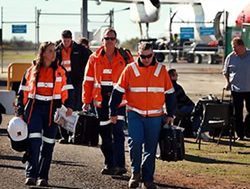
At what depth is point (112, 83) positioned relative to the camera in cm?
1152

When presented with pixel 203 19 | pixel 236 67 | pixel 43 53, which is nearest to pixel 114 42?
pixel 43 53

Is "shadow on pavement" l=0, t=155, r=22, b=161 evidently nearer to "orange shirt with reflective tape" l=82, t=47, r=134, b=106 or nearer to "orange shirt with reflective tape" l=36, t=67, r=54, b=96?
"orange shirt with reflective tape" l=82, t=47, r=134, b=106

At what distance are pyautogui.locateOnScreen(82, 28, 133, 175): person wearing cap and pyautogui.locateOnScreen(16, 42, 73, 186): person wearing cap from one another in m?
0.97

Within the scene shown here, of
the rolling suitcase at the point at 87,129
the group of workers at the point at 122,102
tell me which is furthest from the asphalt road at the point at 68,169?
the rolling suitcase at the point at 87,129

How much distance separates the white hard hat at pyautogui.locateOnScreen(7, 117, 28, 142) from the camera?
1039 centimetres

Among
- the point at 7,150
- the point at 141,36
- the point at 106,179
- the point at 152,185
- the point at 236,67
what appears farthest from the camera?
the point at 141,36

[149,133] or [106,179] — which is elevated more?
[149,133]

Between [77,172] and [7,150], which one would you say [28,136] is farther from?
[7,150]

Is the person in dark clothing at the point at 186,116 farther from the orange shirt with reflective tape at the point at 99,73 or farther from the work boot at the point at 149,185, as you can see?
the work boot at the point at 149,185

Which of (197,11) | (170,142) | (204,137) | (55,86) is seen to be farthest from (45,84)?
(197,11)

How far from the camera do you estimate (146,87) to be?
34.2 feet

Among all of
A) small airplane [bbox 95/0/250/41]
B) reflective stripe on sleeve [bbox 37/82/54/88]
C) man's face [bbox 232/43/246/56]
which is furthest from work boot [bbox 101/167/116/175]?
small airplane [bbox 95/0/250/41]

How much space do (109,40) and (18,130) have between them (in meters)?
1.95

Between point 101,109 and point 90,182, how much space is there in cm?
112
